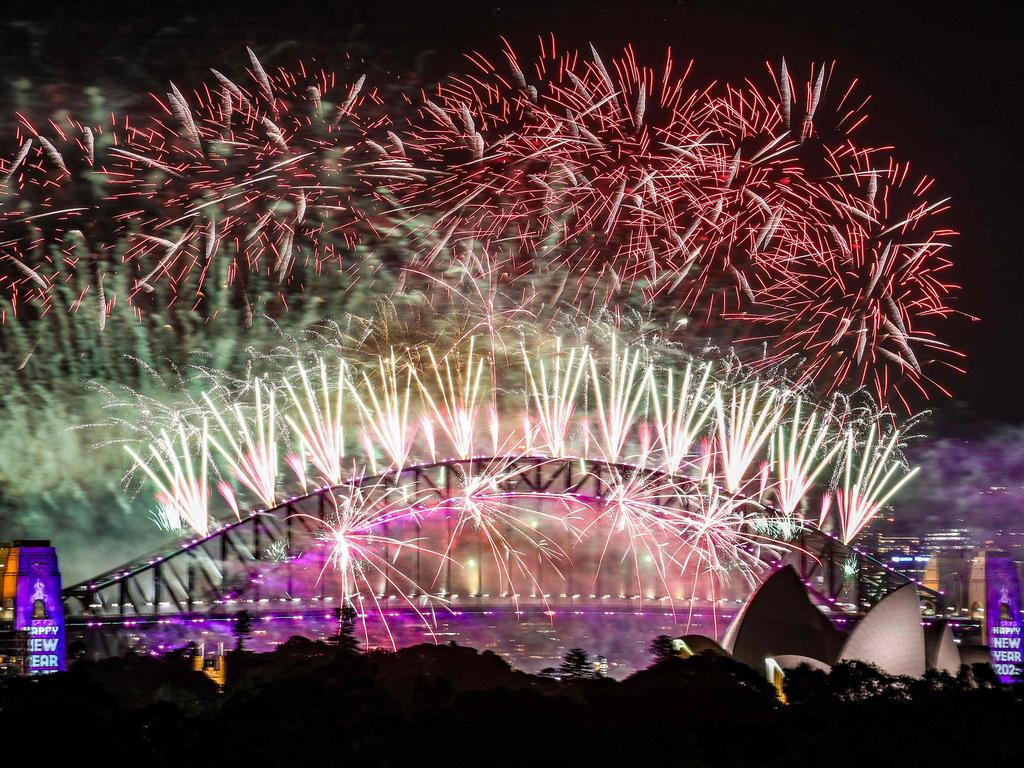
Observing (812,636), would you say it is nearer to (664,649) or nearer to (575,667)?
(664,649)

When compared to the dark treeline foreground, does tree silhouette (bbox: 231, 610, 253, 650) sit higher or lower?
lower

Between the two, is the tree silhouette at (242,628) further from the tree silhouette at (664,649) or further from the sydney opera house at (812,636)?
the sydney opera house at (812,636)

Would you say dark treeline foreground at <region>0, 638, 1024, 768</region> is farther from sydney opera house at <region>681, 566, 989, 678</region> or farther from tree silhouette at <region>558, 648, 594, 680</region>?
sydney opera house at <region>681, 566, 989, 678</region>

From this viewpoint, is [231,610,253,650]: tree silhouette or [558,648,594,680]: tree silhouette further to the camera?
[231,610,253,650]: tree silhouette

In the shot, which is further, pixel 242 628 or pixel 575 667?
pixel 242 628

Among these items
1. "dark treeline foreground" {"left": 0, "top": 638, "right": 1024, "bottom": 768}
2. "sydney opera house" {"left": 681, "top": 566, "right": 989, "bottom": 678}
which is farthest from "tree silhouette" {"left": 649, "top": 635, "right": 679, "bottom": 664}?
"dark treeline foreground" {"left": 0, "top": 638, "right": 1024, "bottom": 768}

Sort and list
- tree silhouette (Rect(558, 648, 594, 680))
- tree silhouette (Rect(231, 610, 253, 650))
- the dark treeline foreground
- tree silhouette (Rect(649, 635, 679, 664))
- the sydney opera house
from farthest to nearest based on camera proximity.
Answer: tree silhouette (Rect(231, 610, 253, 650)) → the sydney opera house → tree silhouette (Rect(649, 635, 679, 664)) → tree silhouette (Rect(558, 648, 594, 680)) → the dark treeline foreground

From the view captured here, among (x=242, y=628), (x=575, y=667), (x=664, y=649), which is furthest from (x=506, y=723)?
(x=242, y=628)

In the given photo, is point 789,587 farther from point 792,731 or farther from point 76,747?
point 76,747

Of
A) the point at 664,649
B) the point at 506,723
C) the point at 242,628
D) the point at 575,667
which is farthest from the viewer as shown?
the point at 242,628

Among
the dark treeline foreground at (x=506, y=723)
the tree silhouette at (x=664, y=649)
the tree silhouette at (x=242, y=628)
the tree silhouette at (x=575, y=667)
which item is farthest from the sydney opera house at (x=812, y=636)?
the tree silhouette at (x=242, y=628)

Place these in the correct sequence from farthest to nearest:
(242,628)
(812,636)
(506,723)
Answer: (242,628) → (812,636) → (506,723)
